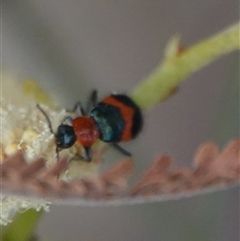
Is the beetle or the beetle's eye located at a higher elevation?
the beetle

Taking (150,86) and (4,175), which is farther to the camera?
(150,86)

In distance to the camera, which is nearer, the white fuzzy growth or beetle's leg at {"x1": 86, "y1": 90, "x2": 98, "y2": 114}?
the white fuzzy growth

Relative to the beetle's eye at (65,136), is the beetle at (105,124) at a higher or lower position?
higher

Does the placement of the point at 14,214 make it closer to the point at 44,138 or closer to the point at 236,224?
the point at 44,138

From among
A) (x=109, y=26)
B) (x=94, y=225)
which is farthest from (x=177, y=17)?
(x=94, y=225)

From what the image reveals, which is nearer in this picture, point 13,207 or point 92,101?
point 13,207

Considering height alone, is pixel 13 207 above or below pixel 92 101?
below
